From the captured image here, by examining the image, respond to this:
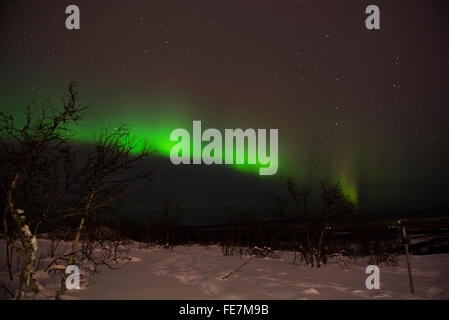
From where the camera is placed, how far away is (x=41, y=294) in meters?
5.94

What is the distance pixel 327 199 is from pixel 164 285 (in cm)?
915

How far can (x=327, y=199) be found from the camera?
535 inches

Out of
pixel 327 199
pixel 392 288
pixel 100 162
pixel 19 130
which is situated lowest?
pixel 392 288

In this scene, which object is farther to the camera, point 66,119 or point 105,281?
point 105,281

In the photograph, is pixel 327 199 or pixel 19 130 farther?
pixel 327 199
